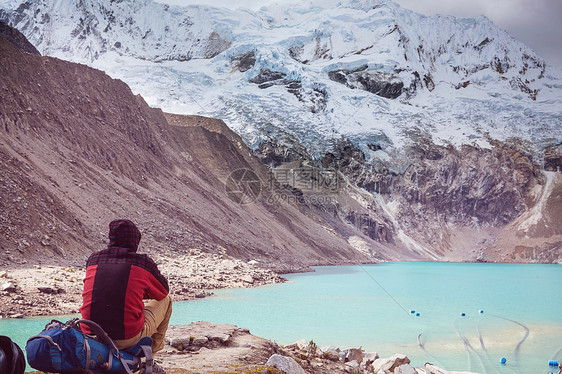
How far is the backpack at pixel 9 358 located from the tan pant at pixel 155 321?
1311mm

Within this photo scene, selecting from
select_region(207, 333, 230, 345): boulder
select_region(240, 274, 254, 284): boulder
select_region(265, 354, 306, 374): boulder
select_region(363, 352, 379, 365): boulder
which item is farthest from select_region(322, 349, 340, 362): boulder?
select_region(240, 274, 254, 284): boulder

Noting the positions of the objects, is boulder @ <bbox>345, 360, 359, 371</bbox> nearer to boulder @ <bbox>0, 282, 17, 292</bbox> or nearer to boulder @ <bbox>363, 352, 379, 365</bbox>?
boulder @ <bbox>363, 352, 379, 365</bbox>

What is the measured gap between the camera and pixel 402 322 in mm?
19078

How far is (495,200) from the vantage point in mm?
112938

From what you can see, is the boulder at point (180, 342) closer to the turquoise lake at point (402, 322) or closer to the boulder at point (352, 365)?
the boulder at point (352, 365)

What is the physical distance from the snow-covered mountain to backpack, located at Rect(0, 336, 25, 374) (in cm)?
9899

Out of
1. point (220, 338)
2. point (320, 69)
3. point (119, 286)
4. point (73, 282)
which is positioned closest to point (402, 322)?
point (73, 282)

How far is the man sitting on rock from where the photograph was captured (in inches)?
177

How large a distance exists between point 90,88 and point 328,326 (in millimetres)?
33440

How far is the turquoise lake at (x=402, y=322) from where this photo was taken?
13.7m

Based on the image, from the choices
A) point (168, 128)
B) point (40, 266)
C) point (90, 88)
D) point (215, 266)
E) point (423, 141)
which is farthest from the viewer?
point (423, 141)

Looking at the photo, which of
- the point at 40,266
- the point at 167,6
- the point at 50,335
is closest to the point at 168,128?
the point at 40,266

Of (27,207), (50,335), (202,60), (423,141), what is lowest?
(27,207)

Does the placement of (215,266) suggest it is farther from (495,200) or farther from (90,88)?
(495,200)
